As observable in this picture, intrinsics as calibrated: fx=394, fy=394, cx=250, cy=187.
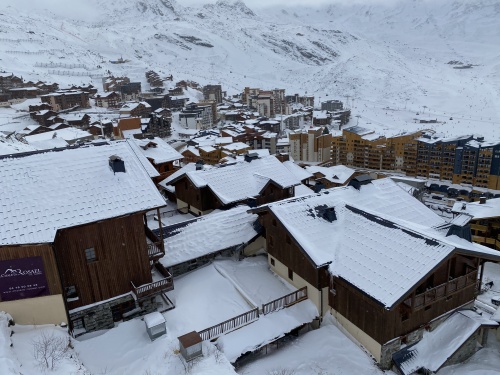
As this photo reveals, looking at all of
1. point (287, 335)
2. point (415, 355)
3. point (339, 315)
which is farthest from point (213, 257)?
point (415, 355)

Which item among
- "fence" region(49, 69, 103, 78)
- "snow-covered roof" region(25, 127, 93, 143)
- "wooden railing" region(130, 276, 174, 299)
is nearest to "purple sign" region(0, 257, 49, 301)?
"wooden railing" region(130, 276, 174, 299)

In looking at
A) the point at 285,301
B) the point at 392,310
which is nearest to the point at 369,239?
the point at 392,310

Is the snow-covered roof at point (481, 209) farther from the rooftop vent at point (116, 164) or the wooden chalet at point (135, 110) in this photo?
the wooden chalet at point (135, 110)

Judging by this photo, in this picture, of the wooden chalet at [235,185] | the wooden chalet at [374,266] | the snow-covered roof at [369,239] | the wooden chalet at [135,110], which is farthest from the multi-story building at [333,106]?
the wooden chalet at [374,266]

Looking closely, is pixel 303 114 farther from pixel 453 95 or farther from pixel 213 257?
pixel 213 257

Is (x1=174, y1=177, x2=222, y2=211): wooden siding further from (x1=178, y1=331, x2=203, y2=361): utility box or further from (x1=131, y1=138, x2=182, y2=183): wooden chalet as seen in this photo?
(x1=178, y1=331, x2=203, y2=361): utility box

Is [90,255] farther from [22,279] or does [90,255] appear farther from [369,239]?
[369,239]
